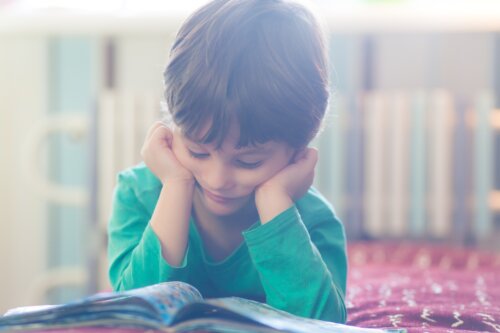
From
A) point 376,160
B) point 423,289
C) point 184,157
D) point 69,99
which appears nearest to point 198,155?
point 184,157

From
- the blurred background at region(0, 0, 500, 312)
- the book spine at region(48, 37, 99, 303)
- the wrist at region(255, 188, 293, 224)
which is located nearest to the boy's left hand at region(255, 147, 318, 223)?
the wrist at region(255, 188, 293, 224)

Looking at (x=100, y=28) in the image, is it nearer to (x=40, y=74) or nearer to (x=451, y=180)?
(x=40, y=74)

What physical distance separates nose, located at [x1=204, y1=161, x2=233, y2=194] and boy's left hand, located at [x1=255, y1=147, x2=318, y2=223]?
7 cm

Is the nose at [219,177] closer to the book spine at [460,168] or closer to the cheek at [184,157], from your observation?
the cheek at [184,157]

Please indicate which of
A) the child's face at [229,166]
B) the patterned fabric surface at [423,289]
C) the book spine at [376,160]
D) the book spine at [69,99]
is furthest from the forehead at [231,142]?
the book spine at [69,99]

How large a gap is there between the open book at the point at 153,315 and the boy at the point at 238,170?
0.19m

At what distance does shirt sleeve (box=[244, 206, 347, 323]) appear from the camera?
0.97 metres

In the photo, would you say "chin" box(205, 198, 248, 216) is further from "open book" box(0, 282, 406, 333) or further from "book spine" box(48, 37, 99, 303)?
"book spine" box(48, 37, 99, 303)

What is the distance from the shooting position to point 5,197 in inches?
103

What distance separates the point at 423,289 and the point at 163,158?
21.3 inches

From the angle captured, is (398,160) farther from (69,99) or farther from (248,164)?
(248,164)

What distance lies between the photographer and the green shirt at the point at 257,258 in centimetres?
98

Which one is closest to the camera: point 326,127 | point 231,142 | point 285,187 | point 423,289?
point 231,142

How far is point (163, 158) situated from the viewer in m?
1.04
